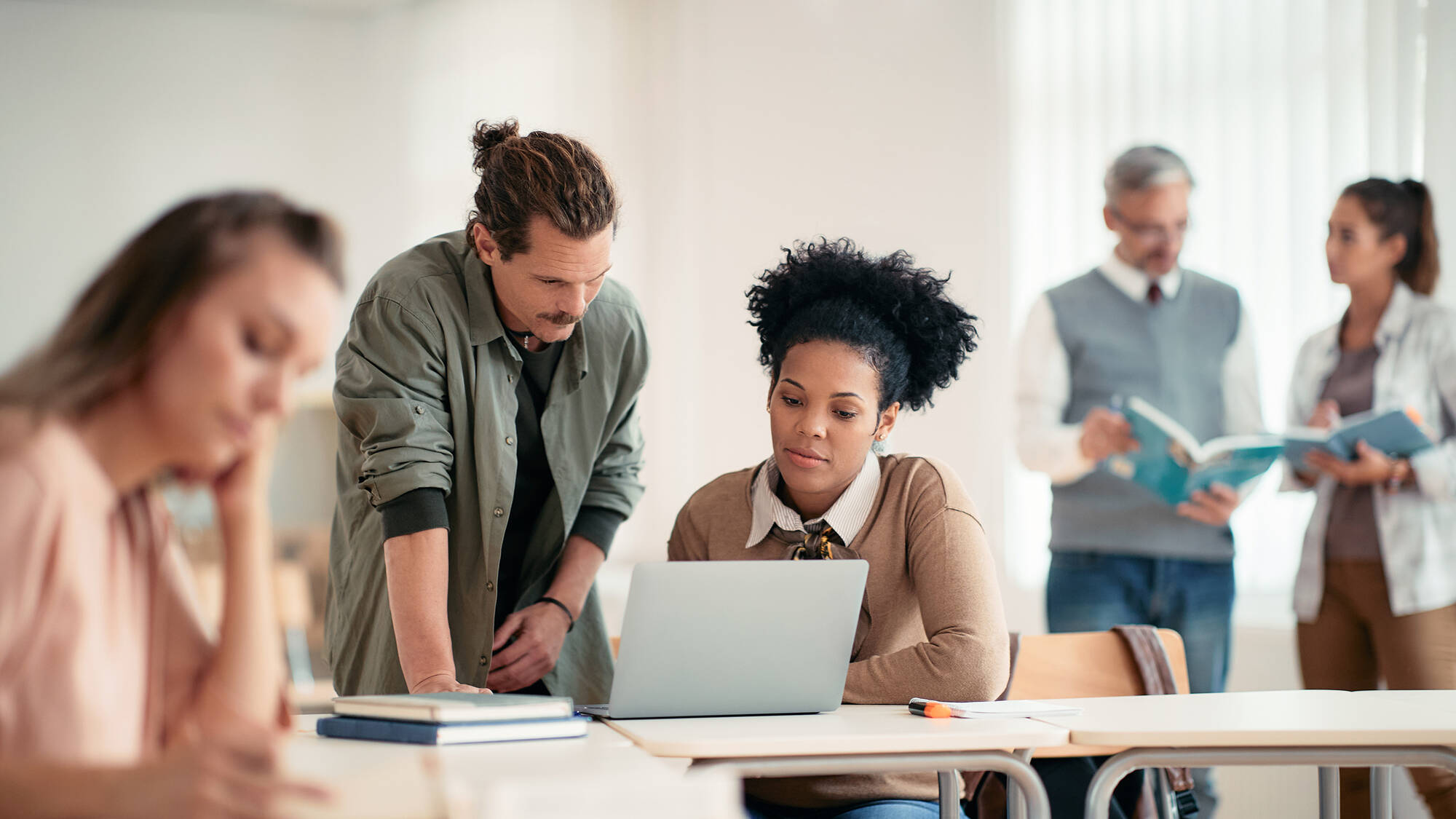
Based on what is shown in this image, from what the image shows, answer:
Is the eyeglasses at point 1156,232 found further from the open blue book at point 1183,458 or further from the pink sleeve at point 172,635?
the pink sleeve at point 172,635

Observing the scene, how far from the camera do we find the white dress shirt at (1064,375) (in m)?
3.05

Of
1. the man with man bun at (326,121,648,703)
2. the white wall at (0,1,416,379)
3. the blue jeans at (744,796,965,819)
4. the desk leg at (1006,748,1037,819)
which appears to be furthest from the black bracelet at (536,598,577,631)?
the white wall at (0,1,416,379)

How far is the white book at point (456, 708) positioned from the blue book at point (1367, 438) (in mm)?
2080

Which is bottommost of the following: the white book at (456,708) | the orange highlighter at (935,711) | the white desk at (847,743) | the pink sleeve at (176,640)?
the white desk at (847,743)

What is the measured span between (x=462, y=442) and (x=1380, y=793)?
4.91ft

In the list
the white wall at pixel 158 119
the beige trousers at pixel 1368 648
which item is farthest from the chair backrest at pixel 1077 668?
the white wall at pixel 158 119

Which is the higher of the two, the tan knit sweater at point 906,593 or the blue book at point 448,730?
the tan knit sweater at point 906,593

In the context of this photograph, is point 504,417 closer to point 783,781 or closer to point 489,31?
point 783,781

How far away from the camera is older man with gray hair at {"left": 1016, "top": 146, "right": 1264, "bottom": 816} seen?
290 cm

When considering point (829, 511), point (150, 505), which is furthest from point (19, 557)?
point (829, 511)

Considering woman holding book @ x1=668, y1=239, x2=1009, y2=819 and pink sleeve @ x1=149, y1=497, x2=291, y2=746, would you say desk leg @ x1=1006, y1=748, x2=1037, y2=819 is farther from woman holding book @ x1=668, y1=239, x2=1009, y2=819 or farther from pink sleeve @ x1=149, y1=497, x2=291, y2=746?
pink sleeve @ x1=149, y1=497, x2=291, y2=746

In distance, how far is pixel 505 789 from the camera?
3.25ft

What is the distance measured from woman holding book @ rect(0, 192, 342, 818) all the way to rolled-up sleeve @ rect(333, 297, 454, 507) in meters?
0.76

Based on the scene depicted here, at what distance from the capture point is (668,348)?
4266 mm
